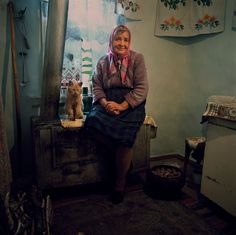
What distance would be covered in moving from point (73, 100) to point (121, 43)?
0.58 meters

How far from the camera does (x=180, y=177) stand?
200 cm

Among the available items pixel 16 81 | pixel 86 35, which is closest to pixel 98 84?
pixel 86 35

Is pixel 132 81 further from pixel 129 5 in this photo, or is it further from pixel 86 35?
pixel 129 5

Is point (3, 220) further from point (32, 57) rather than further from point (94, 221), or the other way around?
point (32, 57)

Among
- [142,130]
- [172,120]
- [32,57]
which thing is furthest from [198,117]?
[32,57]

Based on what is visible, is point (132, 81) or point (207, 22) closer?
point (132, 81)

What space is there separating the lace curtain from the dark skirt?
0.47 meters

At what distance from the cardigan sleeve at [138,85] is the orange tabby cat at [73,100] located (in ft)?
1.28

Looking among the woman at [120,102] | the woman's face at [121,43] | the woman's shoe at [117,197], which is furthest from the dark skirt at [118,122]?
the woman's shoe at [117,197]

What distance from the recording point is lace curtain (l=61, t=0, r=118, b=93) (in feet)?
7.20

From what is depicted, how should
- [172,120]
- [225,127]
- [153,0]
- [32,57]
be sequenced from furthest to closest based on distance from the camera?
[172,120] < [153,0] < [32,57] < [225,127]

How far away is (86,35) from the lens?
2.27 meters

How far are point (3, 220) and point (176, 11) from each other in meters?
2.29

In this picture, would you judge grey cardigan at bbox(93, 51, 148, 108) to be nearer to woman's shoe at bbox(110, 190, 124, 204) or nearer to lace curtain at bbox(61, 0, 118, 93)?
lace curtain at bbox(61, 0, 118, 93)
